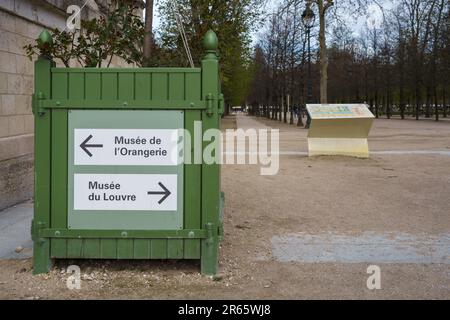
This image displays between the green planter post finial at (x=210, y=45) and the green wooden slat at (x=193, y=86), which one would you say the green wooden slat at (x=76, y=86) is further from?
the green planter post finial at (x=210, y=45)

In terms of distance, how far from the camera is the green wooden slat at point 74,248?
480 centimetres

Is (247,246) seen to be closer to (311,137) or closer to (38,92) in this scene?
(38,92)

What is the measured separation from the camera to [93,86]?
15.5 ft

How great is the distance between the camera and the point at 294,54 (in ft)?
147

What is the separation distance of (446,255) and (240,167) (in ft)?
26.6

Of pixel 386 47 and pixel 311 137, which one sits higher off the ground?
pixel 386 47

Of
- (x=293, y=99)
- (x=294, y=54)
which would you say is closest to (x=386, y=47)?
(x=293, y=99)

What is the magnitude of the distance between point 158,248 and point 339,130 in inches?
425

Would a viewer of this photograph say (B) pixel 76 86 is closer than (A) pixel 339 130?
Yes

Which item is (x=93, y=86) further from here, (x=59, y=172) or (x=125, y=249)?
(x=125, y=249)

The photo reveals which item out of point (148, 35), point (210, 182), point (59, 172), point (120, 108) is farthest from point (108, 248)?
point (148, 35)

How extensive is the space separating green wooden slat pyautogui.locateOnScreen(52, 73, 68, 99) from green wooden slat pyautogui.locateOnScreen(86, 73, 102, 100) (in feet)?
0.58

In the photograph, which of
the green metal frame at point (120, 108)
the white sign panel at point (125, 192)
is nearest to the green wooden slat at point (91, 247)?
the green metal frame at point (120, 108)

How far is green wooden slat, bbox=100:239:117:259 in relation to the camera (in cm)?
479
